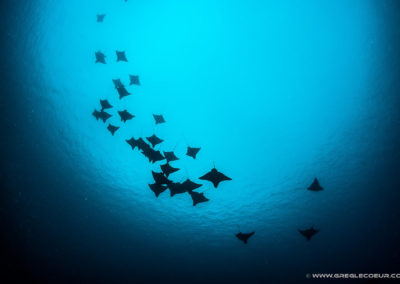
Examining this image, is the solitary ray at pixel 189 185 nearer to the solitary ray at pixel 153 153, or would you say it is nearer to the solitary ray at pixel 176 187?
the solitary ray at pixel 176 187

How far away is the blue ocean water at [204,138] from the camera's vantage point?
2086cm

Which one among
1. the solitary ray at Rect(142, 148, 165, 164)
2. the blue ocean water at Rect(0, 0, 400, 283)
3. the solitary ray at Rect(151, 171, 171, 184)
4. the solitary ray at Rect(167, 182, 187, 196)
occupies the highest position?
the blue ocean water at Rect(0, 0, 400, 283)

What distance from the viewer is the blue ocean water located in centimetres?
2086

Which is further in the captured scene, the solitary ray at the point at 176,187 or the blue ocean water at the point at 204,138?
the blue ocean water at the point at 204,138

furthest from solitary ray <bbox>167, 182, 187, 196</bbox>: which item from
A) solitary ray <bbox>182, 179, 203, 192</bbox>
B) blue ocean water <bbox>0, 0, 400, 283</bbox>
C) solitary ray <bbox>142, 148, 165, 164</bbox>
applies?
blue ocean water <bbox>0, 0, 400, 283</bbox>

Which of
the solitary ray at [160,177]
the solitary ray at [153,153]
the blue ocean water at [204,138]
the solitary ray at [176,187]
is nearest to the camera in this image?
the solitary ray at [160,177]

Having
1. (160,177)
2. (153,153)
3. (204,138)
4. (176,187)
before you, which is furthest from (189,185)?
(204,138)

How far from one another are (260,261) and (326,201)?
1314 centimetres

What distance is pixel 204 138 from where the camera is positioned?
94.9 ft

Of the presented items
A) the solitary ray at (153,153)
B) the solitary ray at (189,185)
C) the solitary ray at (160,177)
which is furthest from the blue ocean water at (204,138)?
the solitary ray at (189,185)

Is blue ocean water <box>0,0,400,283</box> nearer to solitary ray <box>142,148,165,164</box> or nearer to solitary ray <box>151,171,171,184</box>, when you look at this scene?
solitary ray <box>142,148,165,164</box>

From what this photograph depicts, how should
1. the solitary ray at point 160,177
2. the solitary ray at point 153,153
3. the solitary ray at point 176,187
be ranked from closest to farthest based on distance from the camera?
the solitary ray at point 160,177
the solitary ray at point 176,187
the solitary ray at point 153,153

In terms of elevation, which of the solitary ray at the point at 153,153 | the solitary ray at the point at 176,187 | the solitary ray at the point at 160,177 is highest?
the solitary ray at the point at 153,153

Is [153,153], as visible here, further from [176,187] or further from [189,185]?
[189,185]
